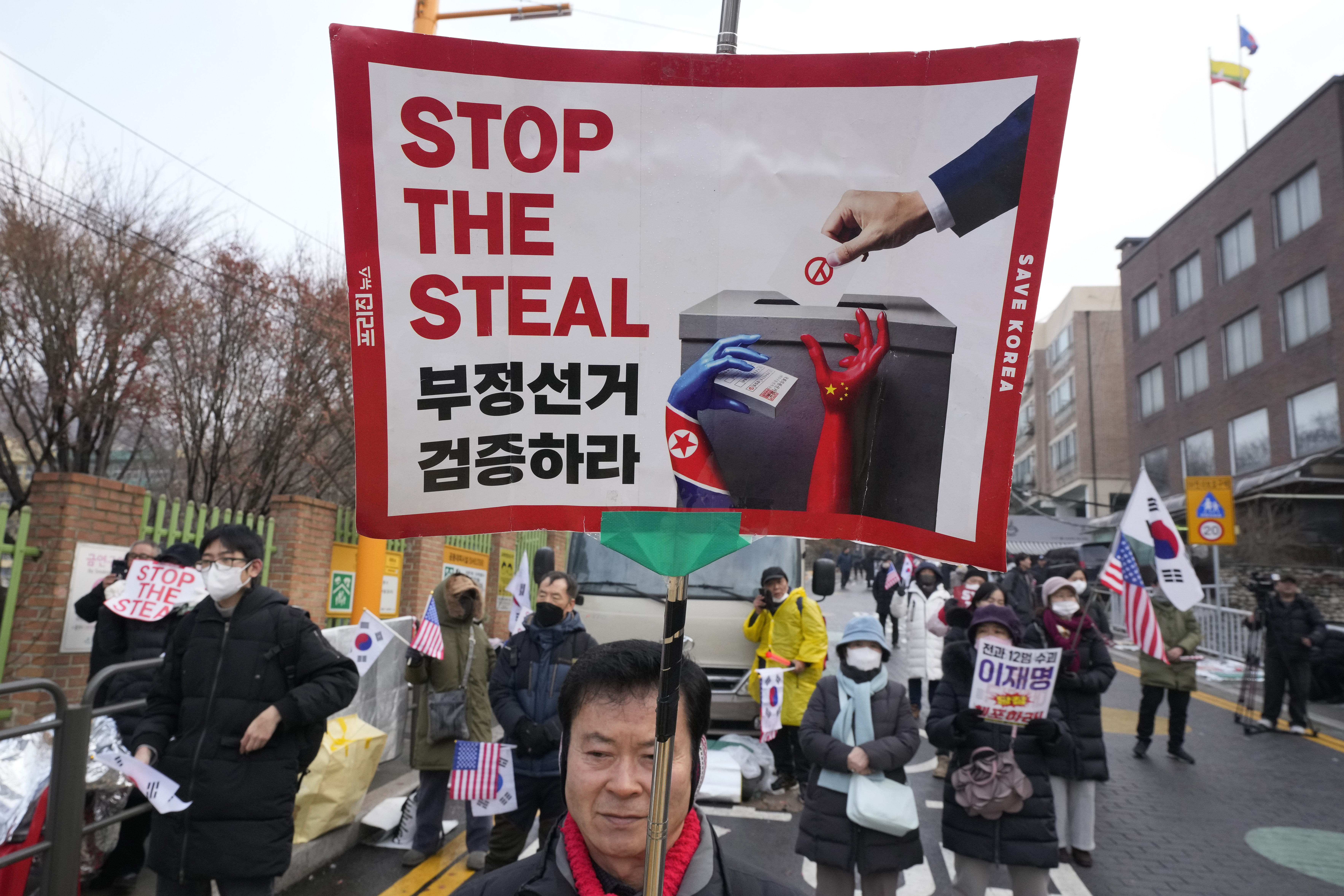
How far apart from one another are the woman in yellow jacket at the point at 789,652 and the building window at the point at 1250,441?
26471 millimetres

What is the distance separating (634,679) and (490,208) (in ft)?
3.52

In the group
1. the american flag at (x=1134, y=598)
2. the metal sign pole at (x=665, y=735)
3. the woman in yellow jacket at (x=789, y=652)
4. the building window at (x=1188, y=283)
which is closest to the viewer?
the metal sign pole at (x=665, y=735)

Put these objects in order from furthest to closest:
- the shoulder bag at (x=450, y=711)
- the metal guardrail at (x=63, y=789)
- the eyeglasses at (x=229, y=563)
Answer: the shoulder bag at (x=450, y=711), the eyeglasses at (x=229, y=563), the metal guardrail at (x=63, y=789)

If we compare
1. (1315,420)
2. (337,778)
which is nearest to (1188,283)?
(1315,420)

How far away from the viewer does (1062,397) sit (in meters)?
54.0

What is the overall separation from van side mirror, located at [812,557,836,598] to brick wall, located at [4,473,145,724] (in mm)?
6092

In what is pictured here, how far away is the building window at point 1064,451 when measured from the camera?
5066cm

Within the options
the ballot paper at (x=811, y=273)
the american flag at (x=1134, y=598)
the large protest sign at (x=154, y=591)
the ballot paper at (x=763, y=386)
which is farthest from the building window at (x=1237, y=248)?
the ballot paper at (x=763, y=386)

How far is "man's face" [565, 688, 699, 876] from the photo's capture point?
6.07ft

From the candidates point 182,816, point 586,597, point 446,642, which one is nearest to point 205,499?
point 586,597

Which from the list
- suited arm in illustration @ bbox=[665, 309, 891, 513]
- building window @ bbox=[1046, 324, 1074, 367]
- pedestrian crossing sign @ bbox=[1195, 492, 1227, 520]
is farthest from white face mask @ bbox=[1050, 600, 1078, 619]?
building window @ bbox=[1046, 324, 1074, 367]

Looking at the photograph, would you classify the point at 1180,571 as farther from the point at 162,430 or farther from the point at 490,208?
the point at 162,430

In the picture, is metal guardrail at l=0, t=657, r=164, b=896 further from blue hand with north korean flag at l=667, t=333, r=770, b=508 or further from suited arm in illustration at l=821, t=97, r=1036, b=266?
suited arm in illustration at l=821, t=97, r=1036, b=266

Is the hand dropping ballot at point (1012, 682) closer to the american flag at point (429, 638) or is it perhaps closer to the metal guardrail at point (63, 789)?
the american flag at point (429, 638)
